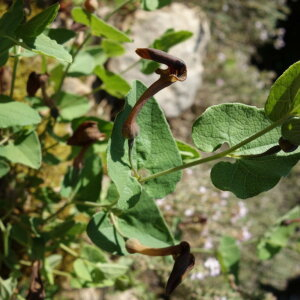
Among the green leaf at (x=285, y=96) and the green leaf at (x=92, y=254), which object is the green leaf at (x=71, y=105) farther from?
the green leaf at (x=285, y=96)

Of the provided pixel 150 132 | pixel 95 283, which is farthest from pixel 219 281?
pixel 150 132

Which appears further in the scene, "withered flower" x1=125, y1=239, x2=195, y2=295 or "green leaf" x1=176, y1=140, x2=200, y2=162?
"green leaf" x1=176, y1=140, x2=200, y2=162

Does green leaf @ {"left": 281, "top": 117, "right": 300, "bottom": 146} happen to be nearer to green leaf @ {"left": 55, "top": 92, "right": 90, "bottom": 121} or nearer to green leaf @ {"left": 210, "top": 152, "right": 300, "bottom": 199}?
green leaf @ {"left": 210, "top": 152, "right": 300, "bottom": 199}

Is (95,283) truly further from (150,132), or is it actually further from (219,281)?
(219,281)

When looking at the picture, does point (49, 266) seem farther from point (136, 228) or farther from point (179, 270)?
point (179, 270)

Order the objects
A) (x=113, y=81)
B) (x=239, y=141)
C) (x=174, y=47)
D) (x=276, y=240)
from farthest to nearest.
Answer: (x=174, y=47) → (x=276, y=240) → (x=113, y=81) → (x=239, y=141)

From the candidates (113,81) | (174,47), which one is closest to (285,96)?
(113,81)

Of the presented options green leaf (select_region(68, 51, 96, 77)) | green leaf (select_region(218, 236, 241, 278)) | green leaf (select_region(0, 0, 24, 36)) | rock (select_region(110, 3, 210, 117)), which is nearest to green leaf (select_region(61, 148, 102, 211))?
green leaf (select_region(68, 51, 96, 77))
